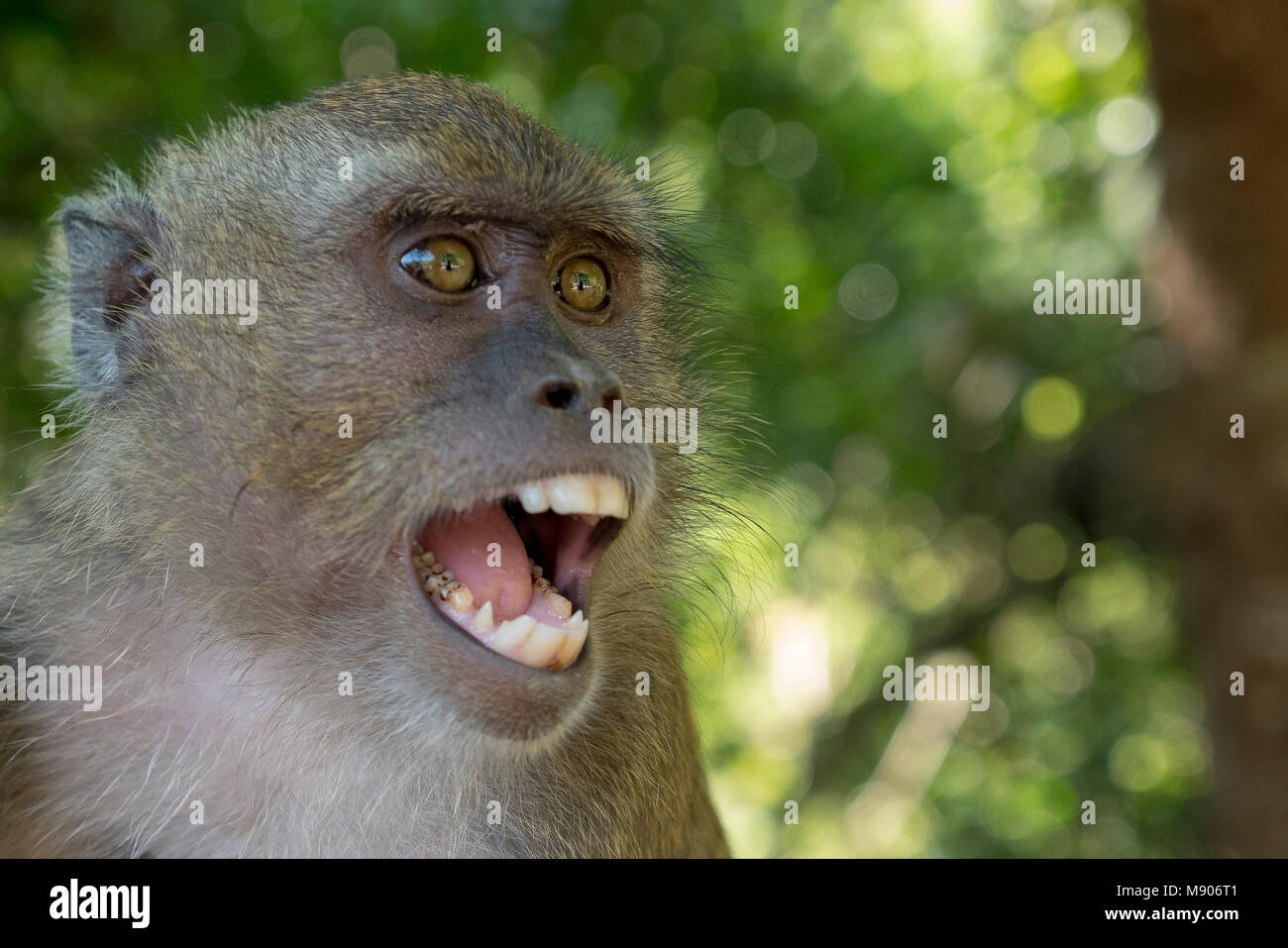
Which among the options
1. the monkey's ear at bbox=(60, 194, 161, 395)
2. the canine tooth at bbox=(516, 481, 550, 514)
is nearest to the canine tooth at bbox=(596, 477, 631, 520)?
the canine tooth at bbox=(516, 481, 550, 514)

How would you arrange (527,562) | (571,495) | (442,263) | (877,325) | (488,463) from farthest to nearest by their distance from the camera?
1. (877,325)
2. (442,263)
3. (527,562)
4. (571,495)
5. (488,463)

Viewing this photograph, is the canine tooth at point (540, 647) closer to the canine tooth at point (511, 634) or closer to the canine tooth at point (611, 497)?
the canine tooth at point (511, 634)

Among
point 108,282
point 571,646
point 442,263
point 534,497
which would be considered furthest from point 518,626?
point 108,282

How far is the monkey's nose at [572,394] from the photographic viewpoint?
330cm

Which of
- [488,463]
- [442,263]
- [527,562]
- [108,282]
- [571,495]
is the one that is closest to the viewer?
[488,463]

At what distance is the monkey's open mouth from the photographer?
336 centimetres

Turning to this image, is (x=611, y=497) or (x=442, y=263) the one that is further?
(x=442, y=263)

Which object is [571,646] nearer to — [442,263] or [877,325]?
[442,263]

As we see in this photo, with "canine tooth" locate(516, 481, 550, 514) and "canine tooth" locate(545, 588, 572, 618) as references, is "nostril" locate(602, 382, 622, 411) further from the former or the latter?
"canine tooth" locate(545, 588, 572, 618)

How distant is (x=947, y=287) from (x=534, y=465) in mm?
6716

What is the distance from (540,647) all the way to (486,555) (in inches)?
13.4

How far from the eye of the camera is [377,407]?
11.3 feet

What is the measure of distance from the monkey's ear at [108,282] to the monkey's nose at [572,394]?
1.35 metres
